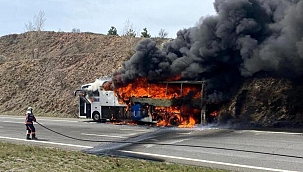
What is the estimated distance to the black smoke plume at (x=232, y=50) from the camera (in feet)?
66.5

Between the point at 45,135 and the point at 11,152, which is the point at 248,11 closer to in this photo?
the point at 45,135

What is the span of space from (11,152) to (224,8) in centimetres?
1520

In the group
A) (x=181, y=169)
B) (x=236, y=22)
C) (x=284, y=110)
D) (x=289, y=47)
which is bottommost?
(x=181, y=169)

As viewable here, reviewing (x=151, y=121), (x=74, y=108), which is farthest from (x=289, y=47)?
(x=74, y=108)

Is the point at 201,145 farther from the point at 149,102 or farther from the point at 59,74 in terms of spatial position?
the point at 59,74

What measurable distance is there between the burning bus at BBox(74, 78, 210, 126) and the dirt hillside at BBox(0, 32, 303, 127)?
1.61 m

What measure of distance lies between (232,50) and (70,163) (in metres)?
14.5

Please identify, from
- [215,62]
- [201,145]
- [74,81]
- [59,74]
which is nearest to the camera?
[201,145]

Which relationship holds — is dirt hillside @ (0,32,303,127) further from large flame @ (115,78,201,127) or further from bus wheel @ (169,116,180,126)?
bus wheel @ (169,116,180,126)

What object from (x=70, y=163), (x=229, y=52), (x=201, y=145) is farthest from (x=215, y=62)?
(x=70, y=163)

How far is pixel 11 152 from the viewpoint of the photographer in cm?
1293

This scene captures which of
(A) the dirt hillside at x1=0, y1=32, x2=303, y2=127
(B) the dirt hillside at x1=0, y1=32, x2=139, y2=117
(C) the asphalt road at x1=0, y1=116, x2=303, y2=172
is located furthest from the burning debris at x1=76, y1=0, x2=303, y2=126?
(B) the dirt hillside at x1=0, y1=32, x2=139, y2=117

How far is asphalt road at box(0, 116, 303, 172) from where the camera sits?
11398 mm

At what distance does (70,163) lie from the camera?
435 inches
